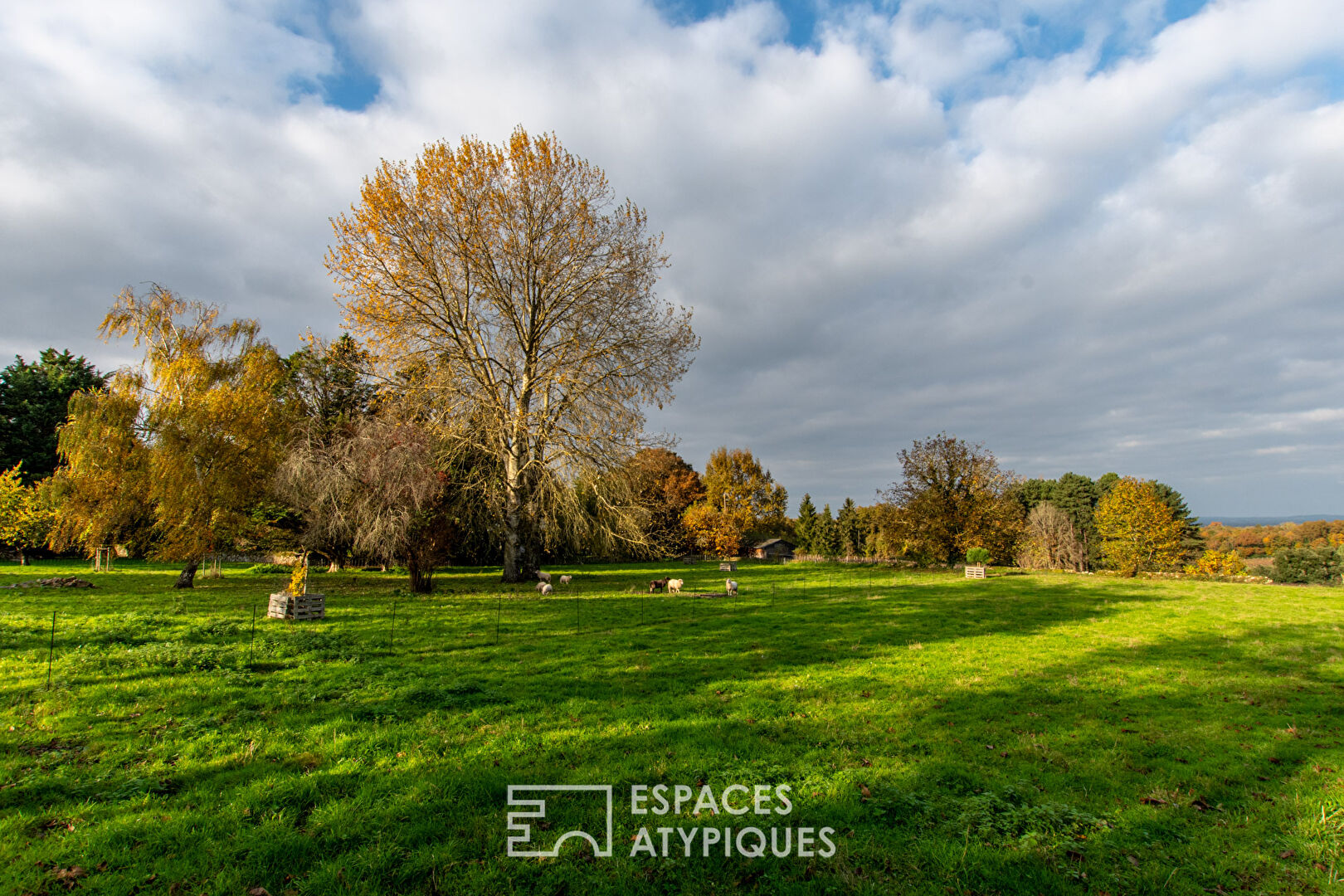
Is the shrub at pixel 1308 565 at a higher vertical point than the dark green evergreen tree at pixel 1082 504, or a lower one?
lower

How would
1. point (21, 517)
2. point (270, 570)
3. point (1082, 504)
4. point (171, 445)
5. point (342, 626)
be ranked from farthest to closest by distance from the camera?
point (1082, 504)
point (270, 570)
point (21, 517)
point (171, 445)
point (342, 626)

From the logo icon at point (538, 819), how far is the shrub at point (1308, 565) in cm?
6453

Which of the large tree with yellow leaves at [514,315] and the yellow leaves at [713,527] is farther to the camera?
the yellow leaves at [713,527]

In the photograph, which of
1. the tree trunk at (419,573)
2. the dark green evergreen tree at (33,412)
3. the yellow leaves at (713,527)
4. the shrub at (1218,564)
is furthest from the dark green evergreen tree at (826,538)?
the dark green evergreen tree at (33,412)

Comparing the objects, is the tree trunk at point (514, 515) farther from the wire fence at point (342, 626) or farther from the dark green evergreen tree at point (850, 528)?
the dark green evergreen tree at point (850, 528)

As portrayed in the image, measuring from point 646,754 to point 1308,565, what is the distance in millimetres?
66517

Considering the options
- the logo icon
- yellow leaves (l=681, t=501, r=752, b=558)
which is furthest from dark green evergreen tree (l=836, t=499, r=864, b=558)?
the logo icon

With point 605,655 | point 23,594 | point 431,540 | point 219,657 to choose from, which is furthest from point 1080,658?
point 23,594

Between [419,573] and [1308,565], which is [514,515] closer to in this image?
[419,573]

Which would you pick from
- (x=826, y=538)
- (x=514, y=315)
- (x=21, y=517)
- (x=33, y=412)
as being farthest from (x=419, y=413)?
(x=826, y=538)

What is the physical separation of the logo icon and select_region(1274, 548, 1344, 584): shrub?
64530 mm

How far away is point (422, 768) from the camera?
527 centimetres

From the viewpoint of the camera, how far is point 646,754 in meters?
5.78

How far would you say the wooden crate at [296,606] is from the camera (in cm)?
1303
